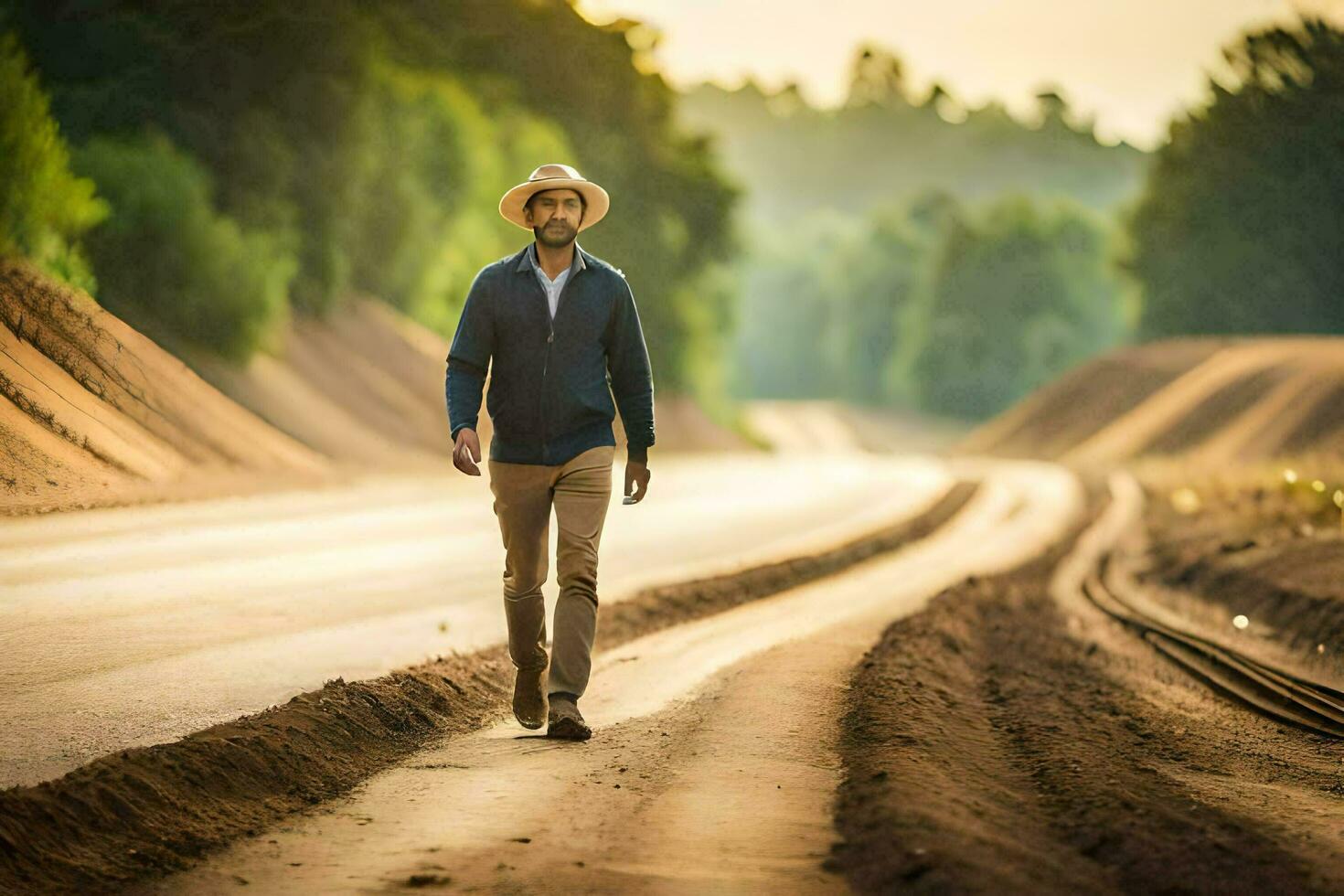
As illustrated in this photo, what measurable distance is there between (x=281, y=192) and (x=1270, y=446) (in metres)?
28.7

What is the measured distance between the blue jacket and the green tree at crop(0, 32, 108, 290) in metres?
3.20

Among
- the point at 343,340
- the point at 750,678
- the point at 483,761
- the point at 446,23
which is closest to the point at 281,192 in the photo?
the point at 343,340

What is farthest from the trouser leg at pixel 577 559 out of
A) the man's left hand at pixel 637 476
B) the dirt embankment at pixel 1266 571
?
the dirt embankment at pixel 1266 571

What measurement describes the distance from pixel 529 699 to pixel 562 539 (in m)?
0.89

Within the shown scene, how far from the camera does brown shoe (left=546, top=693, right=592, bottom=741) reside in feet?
23.4

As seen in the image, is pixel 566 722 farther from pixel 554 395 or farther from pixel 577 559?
pixel 554 395

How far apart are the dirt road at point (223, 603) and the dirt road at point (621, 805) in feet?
4.45

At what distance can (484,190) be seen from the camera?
45.9 meters

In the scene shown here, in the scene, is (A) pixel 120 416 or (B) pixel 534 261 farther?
(A) pixel 120 416

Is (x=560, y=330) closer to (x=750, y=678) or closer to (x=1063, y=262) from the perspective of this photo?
(x=750, y=678)

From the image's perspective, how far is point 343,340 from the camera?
32.9 meters

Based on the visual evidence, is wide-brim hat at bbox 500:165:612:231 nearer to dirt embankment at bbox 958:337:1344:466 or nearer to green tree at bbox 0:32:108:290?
green tree at bbox 0:32:108:290

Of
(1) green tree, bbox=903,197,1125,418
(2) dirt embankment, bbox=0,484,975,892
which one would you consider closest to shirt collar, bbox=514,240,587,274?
(2) dirt embankment, bbox=0,484,975,892

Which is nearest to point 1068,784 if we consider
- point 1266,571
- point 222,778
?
point 222,778
